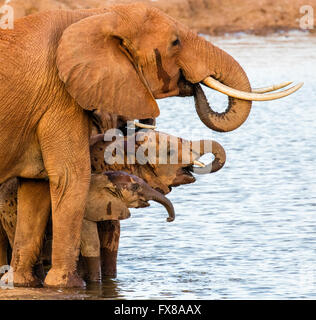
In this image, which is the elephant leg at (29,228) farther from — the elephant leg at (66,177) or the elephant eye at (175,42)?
the elephant eye at (175,42)

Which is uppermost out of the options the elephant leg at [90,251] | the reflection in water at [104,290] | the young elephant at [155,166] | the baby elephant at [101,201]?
the young elephant at [155,166]

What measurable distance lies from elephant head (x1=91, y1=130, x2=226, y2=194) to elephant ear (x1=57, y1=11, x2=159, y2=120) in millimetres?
1101

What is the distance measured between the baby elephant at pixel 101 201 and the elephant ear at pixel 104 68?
82 centimetres

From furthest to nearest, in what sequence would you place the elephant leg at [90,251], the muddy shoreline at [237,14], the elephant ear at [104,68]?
the muddy shoreline at [237,14]
the elephant leg at [90,251]
the elephant ear at [104,68]

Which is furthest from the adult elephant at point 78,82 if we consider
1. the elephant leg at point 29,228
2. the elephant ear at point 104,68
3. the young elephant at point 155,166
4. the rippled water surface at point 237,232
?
the rippled water surface at point 237,232

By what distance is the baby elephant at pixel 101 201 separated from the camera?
410 inches

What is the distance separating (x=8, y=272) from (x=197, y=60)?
7.64 feet

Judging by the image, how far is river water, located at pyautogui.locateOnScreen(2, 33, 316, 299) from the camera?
10.8 metres

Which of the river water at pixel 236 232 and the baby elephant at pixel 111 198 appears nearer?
the baby elephant at pixel 111 198

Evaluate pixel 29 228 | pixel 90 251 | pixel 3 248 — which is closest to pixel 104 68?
pixel 29 228

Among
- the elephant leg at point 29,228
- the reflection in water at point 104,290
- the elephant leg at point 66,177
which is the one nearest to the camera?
the elephant leg at point 66,177

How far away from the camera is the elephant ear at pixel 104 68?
947 cm

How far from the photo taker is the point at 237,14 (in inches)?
1908

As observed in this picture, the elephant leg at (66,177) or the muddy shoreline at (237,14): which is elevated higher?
the muddy shoreline at (237,14)
